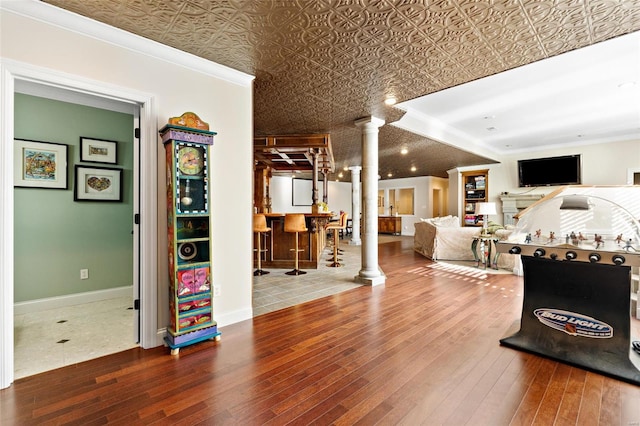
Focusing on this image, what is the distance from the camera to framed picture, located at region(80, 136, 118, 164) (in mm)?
3518

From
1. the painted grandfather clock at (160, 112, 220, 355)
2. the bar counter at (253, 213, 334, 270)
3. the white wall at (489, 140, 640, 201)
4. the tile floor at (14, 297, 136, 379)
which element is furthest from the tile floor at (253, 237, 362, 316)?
the white wall at (489, 140, 640, 201)

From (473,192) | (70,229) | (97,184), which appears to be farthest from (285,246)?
(473,192)

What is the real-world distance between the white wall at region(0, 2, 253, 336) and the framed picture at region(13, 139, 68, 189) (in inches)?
72.7

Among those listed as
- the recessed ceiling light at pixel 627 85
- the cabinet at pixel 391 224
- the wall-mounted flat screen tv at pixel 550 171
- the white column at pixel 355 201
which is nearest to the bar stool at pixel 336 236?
the white column at pixel 355 201

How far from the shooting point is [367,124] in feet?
14.3

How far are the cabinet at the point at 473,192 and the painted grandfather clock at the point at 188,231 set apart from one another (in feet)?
29.2

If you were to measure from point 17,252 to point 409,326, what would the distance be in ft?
14.1

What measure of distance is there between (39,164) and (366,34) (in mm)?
3842

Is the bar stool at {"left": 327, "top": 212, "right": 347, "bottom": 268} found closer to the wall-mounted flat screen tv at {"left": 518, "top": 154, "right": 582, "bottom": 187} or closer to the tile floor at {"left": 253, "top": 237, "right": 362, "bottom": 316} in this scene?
the tile floor at {"left": 253, "top": 237, "right": 362, "bottom": 316}

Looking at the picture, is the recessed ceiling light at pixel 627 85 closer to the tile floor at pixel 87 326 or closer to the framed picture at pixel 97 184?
the tile floor at pixel 87 326

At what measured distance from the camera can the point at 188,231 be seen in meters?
2.51

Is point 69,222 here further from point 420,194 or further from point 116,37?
point 420,194

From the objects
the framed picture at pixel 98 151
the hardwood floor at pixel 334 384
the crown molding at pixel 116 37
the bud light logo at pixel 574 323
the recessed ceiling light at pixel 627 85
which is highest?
the recessed ceiling light at pixel 627 85

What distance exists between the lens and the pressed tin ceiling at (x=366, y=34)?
6.24 ft
